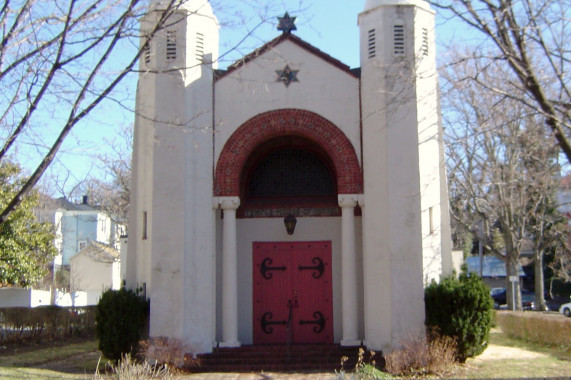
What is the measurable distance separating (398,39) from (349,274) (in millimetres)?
4911

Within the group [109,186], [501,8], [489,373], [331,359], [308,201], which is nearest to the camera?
[501,8]

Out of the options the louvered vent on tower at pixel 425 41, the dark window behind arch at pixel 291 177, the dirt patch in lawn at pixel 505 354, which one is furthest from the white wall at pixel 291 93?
the dirt patch in lawn at pixel 505 354

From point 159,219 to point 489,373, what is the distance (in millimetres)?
6873

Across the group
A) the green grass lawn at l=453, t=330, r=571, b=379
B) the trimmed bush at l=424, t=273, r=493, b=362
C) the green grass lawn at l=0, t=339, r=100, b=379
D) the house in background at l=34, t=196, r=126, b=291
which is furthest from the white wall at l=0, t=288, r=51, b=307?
the trimmed bush at l=424, t=273, r=493, b=362

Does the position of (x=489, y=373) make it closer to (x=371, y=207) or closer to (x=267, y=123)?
(x=371, y=207)

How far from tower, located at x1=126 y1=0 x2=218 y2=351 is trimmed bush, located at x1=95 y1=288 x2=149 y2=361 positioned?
0.36m

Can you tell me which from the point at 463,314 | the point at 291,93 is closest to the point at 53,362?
the point at 291,93

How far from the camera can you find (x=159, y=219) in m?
12.9

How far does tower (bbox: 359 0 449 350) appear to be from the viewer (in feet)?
40.7

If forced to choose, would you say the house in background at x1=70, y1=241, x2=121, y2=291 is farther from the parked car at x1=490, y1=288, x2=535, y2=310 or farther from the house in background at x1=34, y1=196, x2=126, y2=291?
the parked car at x1=490, y1=288, x2=535, y2=310

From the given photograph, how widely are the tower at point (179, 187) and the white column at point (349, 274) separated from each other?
2.69 meters

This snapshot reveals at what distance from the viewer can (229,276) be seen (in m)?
13.4

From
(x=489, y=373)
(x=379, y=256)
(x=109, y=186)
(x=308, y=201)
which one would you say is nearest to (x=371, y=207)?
(x=379, y=256)

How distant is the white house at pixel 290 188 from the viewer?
12711 millimetres
